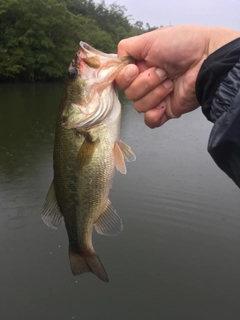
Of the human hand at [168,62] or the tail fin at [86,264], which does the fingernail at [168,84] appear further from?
the tail fin at [86,264]

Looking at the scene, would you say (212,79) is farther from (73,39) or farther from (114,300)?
(73,39)

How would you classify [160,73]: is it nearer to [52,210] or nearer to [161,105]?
[161,105]

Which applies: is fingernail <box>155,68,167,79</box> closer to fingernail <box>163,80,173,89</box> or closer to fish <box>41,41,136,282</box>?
fingernail <box>163,80,173,89</box>

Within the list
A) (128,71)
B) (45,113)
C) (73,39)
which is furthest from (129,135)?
(73,39)

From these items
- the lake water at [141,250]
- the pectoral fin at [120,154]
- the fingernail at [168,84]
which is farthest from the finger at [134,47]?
the lake water at [141,250]


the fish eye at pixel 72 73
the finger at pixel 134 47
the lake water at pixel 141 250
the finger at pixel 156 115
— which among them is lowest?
the lake water at pixel 141 250

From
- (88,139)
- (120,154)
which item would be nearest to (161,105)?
(120,154)
